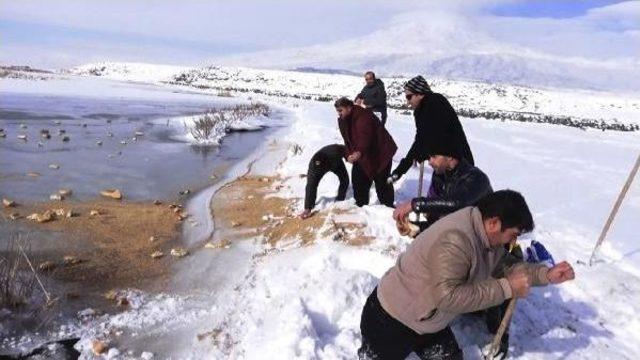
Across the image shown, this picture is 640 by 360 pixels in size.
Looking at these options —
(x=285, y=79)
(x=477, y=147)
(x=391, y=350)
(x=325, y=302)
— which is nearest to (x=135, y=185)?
(x=325, y=302)

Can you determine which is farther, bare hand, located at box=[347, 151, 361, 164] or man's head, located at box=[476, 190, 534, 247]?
bare hand, located at box=[347, 151, 361, 164]

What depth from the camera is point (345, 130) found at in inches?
268

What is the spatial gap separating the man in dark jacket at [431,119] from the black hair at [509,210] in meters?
2.21

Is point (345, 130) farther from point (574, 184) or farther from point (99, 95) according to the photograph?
point (99, 95)

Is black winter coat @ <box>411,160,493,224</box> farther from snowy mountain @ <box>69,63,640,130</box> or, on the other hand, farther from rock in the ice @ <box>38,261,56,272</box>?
snowy mountain @ <box>69,63,640,130</box>

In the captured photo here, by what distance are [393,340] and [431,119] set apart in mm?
2464

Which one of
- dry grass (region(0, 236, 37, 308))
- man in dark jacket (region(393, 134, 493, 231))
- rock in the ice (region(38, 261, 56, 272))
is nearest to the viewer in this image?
man in dark jacket (region(393, 134, 493, 231))

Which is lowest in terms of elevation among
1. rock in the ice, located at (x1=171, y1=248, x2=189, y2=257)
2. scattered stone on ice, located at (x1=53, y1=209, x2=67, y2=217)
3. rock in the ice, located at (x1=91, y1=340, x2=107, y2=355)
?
rock in the ice, located at (x1=91, y1=340, x2=107, y2=355)

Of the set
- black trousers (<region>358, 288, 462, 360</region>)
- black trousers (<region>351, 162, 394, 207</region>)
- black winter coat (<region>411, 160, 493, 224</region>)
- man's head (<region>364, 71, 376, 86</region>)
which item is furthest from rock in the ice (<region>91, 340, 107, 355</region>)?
man's head (<region>364, 71, 376, 86</region>)

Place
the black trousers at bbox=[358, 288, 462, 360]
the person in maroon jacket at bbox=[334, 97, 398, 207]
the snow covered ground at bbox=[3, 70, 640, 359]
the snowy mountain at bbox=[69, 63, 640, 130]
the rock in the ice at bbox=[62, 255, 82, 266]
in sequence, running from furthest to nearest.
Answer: the snowy mountain at bbox=[69, 63, 640, 130], the person in maroon jacket at bbox=[334, 97, 398, 207], the rock in the ice at bbox=[62, 255, 82, 266], the snow covered ground at bbox=[3, 70, 640, 359], the black trousers at bbox=[358, 288, 462, 360]

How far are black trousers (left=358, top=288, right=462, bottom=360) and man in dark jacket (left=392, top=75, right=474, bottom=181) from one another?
2019 millimetres

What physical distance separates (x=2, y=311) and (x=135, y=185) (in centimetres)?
541

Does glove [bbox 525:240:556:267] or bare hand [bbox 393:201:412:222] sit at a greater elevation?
bare hand [bbox 393:201:412:222]

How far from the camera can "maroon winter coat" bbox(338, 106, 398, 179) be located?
6730mm
